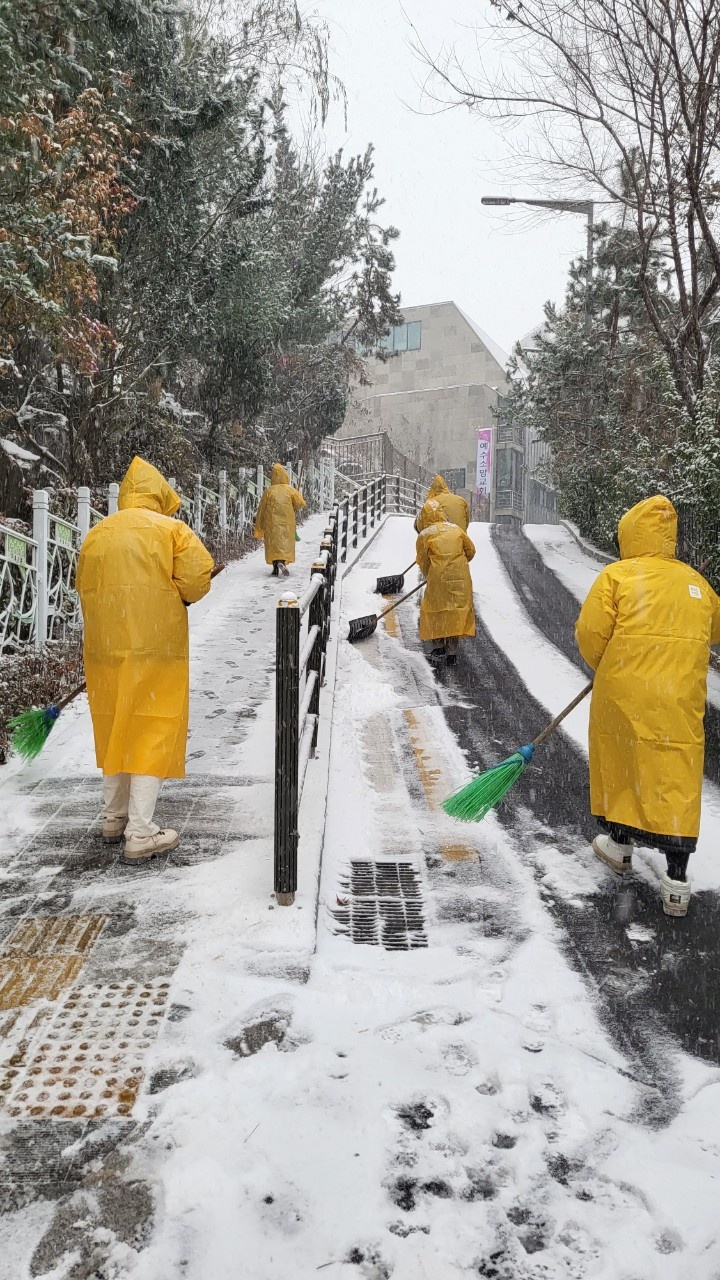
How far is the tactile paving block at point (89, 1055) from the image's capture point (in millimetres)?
2580

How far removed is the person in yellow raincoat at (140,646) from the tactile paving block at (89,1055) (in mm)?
1109

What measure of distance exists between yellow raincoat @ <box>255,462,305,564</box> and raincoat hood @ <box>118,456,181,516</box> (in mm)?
8730

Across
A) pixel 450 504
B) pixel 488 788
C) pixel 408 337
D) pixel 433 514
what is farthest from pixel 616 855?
pixel 408 337

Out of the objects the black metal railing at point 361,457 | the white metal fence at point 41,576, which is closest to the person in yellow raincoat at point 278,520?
the white metal fence at point 41,576

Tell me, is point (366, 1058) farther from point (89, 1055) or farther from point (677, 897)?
point (677, 897)

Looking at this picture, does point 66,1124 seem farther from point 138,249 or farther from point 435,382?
point 435,382

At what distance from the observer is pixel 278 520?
13.2m

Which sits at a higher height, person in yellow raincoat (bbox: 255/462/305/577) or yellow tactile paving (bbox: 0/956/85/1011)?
person in yellow raincoat (bbox: 255/462/305/577)

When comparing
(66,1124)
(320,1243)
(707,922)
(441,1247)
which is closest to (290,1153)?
(320,1243)

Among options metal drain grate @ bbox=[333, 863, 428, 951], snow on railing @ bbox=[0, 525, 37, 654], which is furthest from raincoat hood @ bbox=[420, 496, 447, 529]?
metal drain grate @ bbox=[333, 863, 428, 951]

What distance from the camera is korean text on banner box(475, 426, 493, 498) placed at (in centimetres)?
3650

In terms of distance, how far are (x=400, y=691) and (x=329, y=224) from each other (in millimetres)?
14301

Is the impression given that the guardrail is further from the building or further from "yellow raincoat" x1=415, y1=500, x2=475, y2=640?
the building

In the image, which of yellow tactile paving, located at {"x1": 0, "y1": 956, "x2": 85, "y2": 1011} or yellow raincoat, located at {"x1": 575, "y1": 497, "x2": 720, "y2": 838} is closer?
yellow tactile paving, located at {"x1": 0, "y1": 956, "x2": 85, "y2": 1011}
